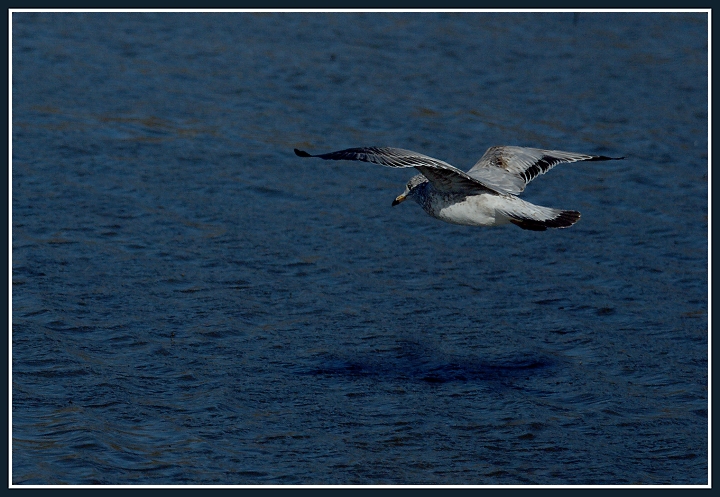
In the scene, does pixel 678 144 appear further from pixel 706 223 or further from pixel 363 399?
pixel 363 399

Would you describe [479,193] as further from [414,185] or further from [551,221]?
[414,185]

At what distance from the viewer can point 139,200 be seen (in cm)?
1312

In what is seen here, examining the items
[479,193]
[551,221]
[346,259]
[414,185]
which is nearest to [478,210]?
[479,193]

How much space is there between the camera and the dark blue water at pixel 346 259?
29.4 ft

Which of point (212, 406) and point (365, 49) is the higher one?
point (365, 49)

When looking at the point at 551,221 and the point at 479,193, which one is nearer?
the point at 551,221

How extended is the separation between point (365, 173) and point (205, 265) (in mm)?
3175

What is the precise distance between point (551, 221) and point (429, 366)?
6.19ft

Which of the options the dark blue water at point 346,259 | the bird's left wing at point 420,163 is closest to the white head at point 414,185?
the bird's left wing at point 420,163

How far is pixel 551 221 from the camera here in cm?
918

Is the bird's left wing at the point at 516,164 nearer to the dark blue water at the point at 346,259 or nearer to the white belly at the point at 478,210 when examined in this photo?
the white belly at the point at 478,210

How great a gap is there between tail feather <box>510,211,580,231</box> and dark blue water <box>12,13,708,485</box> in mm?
1570

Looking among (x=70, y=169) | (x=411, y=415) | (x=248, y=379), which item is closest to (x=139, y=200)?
(x=70, y=169)

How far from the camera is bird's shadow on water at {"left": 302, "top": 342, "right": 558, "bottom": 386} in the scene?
10070mm
